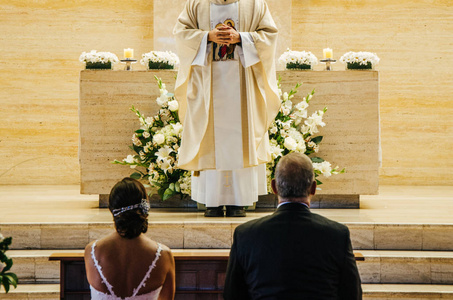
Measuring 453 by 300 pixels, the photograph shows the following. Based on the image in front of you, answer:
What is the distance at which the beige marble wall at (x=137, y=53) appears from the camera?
931 centimetres

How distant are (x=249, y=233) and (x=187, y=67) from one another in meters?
3.10

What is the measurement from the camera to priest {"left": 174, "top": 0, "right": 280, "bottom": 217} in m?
5.54

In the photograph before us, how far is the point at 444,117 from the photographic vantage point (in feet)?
30.5

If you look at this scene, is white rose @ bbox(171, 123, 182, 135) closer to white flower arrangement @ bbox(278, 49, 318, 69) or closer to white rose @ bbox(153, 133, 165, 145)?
white rose @ bbox(153, 133, 165, 145)

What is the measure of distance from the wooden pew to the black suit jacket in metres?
0.78

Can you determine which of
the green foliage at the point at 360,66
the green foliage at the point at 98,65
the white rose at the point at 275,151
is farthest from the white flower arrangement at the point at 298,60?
the green foliage at the point at 98,65

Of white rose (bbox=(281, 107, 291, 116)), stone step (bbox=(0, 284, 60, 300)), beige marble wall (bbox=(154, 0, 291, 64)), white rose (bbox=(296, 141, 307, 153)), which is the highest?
beige marble wall (bbox=(154, 0, 291, 64))

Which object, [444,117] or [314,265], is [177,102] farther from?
[444,117]

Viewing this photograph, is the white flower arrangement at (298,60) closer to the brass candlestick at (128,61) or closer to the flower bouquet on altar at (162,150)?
the flower bouquet on altar at (162,150)

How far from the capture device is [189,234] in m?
5.13

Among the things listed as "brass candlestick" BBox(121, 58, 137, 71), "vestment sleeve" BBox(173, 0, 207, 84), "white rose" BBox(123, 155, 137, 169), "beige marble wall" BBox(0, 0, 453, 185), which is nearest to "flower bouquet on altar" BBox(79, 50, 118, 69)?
"brass candlestick" BBox(121, 58, 137, 71)

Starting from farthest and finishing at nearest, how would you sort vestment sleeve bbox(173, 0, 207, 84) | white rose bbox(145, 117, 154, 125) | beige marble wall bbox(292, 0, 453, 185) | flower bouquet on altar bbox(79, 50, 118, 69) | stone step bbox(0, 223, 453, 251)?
1. beige marble wall bbox(292, 0, 453, 185)
2. flower bouquet on altar bbox(79, 50, 118, 69)
3. white rose bbox(145, 117, 154, 125)
4. vestment sleeve bbox(173, 0, 207, 84)
5. stone step bbox(0, 223, 453, 251)

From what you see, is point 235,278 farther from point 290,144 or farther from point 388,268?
point 290,144

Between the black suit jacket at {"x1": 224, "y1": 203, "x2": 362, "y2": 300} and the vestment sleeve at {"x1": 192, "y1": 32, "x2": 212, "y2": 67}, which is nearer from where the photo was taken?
the black suit jacket at {"x1": 224, "y1": 203, "x2": 362, "y2": 300}
